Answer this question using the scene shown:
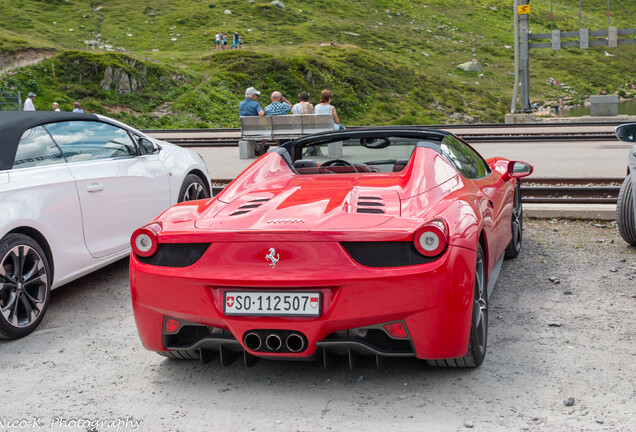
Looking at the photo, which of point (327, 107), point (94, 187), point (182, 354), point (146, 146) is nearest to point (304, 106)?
point (327, 107)

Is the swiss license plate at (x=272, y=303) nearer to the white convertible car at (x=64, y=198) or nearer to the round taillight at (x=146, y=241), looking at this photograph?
the round taillight at (x=146, y=241)

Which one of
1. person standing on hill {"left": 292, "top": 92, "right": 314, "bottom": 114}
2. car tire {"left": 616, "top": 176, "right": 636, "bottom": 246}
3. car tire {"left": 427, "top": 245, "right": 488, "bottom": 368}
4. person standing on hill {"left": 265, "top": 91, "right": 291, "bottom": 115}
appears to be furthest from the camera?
person standing on hill {"left": 292, "top": 92, "right": 314, "bottom": 114}

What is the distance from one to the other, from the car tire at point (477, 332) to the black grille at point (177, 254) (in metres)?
1.35

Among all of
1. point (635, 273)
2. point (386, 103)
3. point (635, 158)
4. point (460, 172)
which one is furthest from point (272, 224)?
point (386, 103)

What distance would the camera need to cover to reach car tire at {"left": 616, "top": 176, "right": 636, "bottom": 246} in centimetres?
664

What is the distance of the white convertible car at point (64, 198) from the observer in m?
4.95

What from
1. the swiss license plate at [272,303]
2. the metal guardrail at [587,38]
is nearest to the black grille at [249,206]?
the swiss license plate at [272,303]

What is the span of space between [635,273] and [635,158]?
3.50 feet

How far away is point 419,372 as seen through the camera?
405 centimetres

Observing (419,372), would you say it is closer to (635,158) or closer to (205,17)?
(635,158)

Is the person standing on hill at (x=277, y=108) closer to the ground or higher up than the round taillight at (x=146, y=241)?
closer to the ground

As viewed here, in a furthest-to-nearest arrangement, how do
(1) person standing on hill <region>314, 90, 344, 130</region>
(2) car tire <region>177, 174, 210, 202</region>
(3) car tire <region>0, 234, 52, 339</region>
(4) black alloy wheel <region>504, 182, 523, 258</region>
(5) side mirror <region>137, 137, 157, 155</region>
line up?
(1) person standing on hill <region>314, 90, 344, 130</region> < (2) car tire <region>177, 174, 210, 202</region> < (5) side mirror <region>137, 137, 157, 155</region> < (4) black alloy wheel <region>504, 182, 523, 258</region> < (3) car tire <region>0, 234, 52, 339</region>

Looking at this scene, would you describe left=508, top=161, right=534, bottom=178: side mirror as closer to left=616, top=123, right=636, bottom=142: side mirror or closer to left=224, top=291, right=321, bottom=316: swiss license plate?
left=616, top=123, right=636, bottom=142: side mirror

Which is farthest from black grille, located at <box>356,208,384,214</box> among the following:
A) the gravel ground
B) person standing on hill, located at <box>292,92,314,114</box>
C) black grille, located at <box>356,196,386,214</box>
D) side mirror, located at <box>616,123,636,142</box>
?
person standing on hill, located at <box>292,92,314,114</box>
